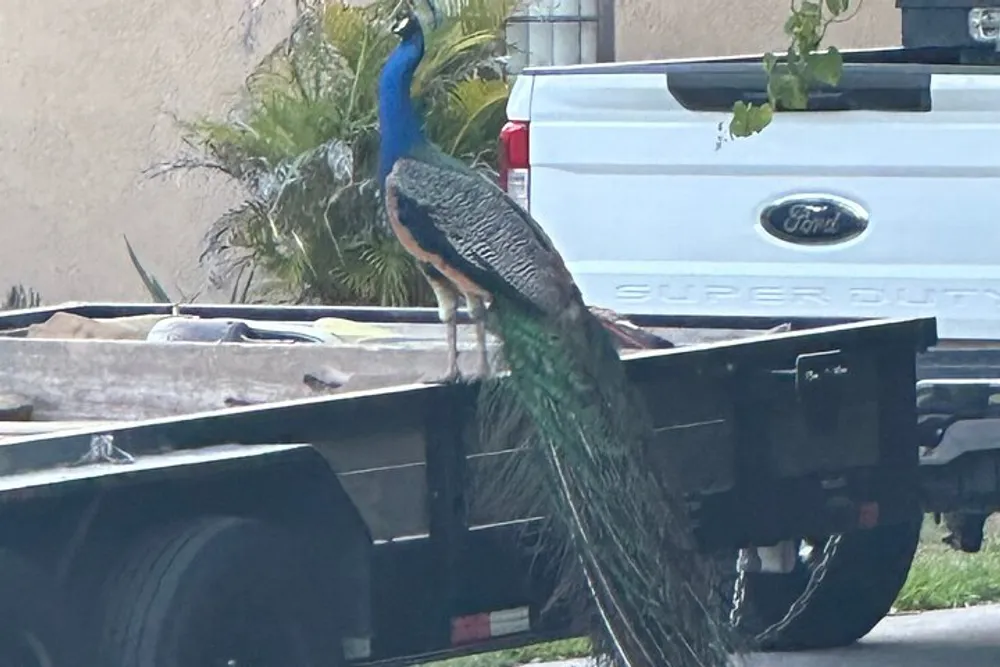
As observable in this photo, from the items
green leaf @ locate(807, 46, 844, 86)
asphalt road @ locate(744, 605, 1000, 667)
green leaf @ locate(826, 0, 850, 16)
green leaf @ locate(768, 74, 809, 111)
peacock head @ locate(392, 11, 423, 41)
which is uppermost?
peacock head @ locate(392, 11, 423, 41)

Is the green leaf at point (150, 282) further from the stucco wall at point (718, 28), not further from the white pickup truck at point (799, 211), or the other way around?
the white pickup truck at point (799, 211)

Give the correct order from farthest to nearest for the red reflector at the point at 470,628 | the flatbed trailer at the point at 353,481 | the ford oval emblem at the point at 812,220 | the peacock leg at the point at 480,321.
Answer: the ford oval emblem at the point at 812,220
the peacock leg at the point at 480,321
the red reflector at the point at 470,628
the flatbed trailer at the point at 353,481

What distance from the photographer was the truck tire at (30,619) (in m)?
3.71

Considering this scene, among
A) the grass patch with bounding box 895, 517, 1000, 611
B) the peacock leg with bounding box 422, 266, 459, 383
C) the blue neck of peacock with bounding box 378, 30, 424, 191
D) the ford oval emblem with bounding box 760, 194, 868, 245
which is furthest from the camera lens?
the grass patch with bounding box 895, 517, 1000, 611

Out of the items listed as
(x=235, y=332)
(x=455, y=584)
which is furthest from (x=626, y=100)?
(x=455, y=584)

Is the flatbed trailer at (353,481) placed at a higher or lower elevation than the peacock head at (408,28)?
lower

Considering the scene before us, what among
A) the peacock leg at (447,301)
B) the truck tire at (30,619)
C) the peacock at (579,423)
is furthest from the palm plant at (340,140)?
the truck tire at (30,619)

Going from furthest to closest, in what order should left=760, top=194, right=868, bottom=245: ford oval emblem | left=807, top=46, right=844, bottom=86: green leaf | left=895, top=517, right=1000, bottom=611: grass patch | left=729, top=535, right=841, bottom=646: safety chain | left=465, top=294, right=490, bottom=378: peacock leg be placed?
left=895, top=517, right=1000, bottom=611: grass patch
left=729, top=535, right=841, bottom=646: safety chain
left=760, top=194, right=868, bottom=245: ford oval emblem
left=465, top=294, right=490, bottom=378: peacock leg
left=807, top=46, right=844, bottom=86: green leaf

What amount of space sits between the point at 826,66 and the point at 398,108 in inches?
45.7

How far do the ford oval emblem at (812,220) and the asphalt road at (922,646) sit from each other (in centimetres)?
130

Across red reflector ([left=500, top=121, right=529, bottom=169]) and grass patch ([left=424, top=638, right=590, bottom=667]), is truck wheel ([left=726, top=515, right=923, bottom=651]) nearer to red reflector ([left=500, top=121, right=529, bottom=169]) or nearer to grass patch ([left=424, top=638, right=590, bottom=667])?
grass patch ([left=424, top=638, right=590, bottom=667])

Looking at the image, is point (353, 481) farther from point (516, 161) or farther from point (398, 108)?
point (516, 161)

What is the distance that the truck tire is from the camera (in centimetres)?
371

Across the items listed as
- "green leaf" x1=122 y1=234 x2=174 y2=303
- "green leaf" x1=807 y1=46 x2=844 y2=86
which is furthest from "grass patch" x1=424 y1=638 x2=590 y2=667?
"green leaf" x1=122 y1=234 x2=174 y2=303
